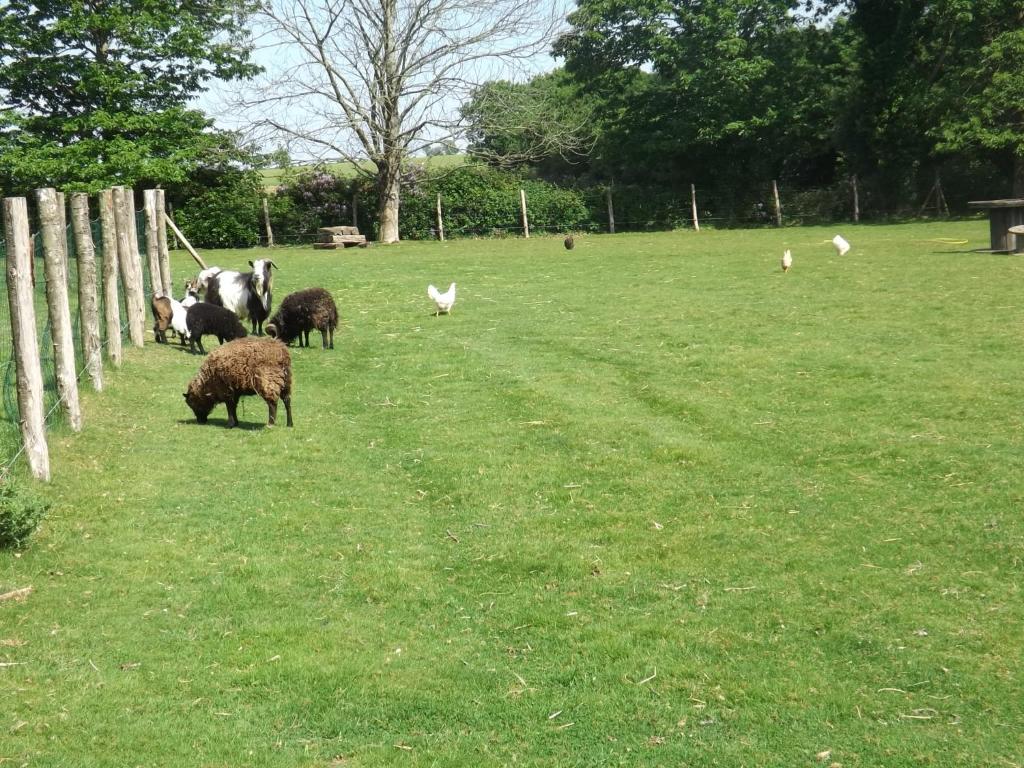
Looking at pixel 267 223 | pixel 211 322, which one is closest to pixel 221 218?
pixel 267 223

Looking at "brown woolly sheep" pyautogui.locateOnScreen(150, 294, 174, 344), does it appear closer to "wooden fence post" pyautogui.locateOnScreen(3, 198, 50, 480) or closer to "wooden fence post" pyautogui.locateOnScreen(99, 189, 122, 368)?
"wooden fence post" pyautogui.locateOnScreen(99, 189, 122, 368)

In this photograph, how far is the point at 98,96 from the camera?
135ft

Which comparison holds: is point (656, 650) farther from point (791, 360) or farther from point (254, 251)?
point (254, 251)

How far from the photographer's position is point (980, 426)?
34.3 feet

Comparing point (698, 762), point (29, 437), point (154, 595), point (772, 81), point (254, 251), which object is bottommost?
point (698, 762)

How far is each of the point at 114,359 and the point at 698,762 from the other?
11.3 meters

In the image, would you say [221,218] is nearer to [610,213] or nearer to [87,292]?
[610,213]

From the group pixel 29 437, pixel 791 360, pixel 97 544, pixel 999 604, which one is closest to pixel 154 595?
pixel 97 544

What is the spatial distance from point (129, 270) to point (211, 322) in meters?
1.36

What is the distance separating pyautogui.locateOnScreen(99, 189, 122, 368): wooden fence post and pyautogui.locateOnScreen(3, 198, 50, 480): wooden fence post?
5239mm

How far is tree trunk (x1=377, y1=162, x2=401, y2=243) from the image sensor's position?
1633 inches

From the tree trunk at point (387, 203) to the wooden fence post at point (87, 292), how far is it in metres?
28.6

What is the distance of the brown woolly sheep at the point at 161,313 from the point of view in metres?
16.8

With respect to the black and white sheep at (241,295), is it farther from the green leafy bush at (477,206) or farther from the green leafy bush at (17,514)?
the green leafy bush at (477,206)
